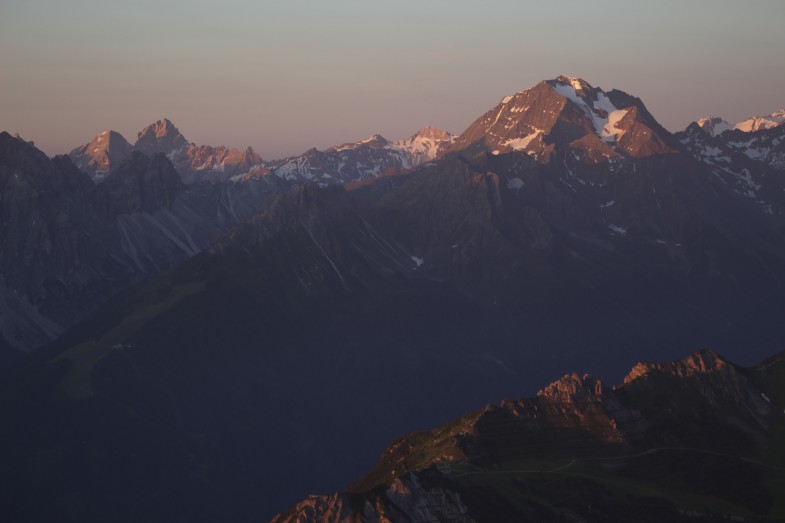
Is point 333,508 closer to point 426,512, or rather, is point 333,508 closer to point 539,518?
point 426,512

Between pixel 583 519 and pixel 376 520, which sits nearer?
pixel 376 520

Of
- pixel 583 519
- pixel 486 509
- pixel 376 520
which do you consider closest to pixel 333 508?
pixel 376 520

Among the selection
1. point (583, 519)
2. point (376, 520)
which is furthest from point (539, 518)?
point (376, 520)

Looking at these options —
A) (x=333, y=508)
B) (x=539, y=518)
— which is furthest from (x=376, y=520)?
(x=539, y=518)

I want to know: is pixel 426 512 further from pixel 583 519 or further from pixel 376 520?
pixel 583 519

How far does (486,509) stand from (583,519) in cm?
1473

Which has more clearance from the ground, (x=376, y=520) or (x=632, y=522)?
(x=376, y=520)

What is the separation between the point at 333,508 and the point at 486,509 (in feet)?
Result: 74.0

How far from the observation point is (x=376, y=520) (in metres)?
186

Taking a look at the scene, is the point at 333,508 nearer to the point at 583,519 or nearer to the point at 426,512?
the point at 426,512

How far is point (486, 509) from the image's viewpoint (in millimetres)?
195875

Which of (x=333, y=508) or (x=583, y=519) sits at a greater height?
(x=333, y=508)

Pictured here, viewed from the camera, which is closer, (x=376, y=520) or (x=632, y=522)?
(x=376, y=520)

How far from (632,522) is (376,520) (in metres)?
39.9
